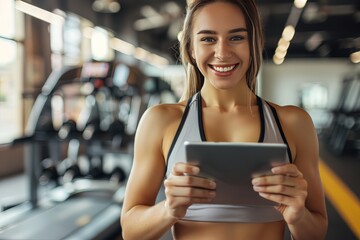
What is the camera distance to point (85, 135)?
3.32 m

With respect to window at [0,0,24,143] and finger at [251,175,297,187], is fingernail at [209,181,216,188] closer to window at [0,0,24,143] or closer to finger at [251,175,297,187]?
finger at [251,175,297,187]

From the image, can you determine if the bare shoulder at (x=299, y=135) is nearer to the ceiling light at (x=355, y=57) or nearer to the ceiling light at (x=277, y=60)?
the ceiling light at (x=355, y=57)

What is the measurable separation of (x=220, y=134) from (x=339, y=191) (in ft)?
11.0

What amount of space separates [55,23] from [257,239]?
527cm

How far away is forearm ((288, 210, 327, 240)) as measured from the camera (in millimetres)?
853

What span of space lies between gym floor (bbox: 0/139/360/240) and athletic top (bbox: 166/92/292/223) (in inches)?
80.8

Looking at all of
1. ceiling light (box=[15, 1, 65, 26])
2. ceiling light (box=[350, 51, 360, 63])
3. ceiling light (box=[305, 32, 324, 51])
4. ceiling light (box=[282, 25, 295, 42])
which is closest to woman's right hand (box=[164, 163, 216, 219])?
ceiling light (box=[15, 1, 65, 26])

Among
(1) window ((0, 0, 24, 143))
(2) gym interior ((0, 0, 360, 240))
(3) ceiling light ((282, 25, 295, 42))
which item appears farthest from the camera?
(3) ceiling light ((282, 25, 295, 42))

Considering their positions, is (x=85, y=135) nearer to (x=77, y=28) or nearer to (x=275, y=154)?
(x=275, y=154)

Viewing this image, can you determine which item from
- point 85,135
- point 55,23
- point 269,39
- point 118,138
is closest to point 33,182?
point 85,135

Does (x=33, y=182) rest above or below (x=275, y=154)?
below

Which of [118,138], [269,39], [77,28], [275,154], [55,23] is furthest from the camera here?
[269,39]

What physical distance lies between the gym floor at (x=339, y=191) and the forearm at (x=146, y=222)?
7.02 feet

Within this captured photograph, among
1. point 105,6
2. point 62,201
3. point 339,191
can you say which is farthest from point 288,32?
point 62,201
